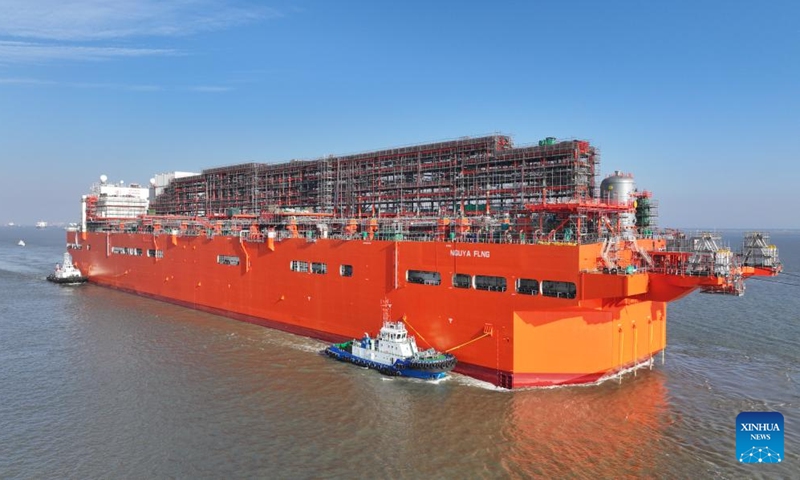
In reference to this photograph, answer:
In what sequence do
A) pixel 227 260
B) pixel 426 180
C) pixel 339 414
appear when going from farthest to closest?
pixel 227 260
pixel 426 180
pixel 339 414

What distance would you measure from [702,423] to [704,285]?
4.88 meters

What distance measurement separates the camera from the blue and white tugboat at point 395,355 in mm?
21312

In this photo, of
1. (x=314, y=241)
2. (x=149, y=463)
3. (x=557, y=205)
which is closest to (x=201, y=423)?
(x=149, y=463)

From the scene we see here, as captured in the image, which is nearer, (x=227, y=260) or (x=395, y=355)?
(x=395, y=355)

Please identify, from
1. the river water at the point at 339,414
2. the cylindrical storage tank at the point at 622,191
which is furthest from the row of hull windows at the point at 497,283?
the cylindrical storage tank at the point at 622,191

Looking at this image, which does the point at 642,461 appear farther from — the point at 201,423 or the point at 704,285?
the point at 201,423

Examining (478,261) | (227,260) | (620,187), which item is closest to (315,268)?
(227,260)

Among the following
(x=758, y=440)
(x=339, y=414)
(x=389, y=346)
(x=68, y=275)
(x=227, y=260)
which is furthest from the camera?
(x=68, y=275)

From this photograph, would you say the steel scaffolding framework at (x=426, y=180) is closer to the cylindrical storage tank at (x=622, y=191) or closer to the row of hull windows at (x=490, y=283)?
the cylindrical storage tank at (x=622, y=191)

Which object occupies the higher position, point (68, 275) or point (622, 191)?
point (622, 191)

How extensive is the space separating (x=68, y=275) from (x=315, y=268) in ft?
120

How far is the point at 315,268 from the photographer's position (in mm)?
28734

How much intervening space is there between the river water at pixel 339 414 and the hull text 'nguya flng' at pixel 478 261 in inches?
69.9

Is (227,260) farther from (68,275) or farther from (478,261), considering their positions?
(68,275)
